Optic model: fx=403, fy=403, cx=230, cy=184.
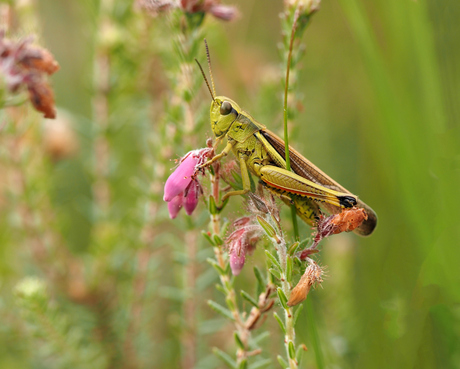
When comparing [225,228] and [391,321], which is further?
[391,321]

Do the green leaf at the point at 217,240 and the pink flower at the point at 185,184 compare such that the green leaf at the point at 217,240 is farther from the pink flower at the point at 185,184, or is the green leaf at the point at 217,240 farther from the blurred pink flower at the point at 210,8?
the blurred pink flower at the point at 210,8

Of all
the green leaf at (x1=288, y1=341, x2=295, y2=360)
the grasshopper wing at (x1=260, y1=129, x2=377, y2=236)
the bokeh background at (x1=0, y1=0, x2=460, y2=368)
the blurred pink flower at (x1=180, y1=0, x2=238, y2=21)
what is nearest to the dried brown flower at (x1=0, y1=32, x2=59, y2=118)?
the bokeh background at (x1=0, y1=0, x2=460, y2=368)

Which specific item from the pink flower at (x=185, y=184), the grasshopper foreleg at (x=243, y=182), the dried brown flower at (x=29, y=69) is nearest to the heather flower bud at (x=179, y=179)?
the pink flower at (x=185, y=184)

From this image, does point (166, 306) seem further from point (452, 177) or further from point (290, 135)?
point (452, 177)

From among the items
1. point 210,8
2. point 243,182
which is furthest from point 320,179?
point 210,8

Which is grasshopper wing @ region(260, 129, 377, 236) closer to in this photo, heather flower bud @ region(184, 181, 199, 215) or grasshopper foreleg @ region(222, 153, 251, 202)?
grasshopper foreleg @ region(222, 153, 251, 202)

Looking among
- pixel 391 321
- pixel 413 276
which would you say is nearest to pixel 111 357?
pixel 391 321
